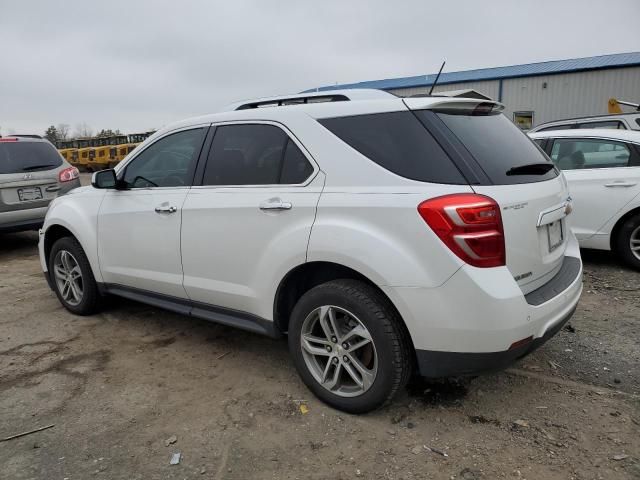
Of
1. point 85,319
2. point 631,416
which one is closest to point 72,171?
point 85,319

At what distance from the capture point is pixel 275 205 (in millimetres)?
2867

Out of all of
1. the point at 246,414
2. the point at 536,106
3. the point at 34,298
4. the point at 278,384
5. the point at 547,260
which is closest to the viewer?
the point at 547,260

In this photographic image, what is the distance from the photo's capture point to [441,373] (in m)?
2.47

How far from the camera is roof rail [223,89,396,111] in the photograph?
2.91 meters

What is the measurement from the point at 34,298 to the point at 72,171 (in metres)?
3.17

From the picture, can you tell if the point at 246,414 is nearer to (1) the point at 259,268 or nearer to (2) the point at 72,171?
(1) the point at 259,268

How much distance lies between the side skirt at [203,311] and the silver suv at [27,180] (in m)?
3.64

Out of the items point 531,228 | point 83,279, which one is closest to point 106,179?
point 83,279

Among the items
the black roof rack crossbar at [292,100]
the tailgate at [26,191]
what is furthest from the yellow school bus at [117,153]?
the black roof rack crossbar at [292,100]

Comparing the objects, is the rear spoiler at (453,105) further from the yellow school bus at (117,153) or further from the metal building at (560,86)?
the yellow school bus at (117,153)

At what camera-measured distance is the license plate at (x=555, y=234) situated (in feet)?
8.93

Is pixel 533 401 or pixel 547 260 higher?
pixel 547 260

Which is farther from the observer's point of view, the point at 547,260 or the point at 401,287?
the point at 547,260

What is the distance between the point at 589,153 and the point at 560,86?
1611 centimetres
